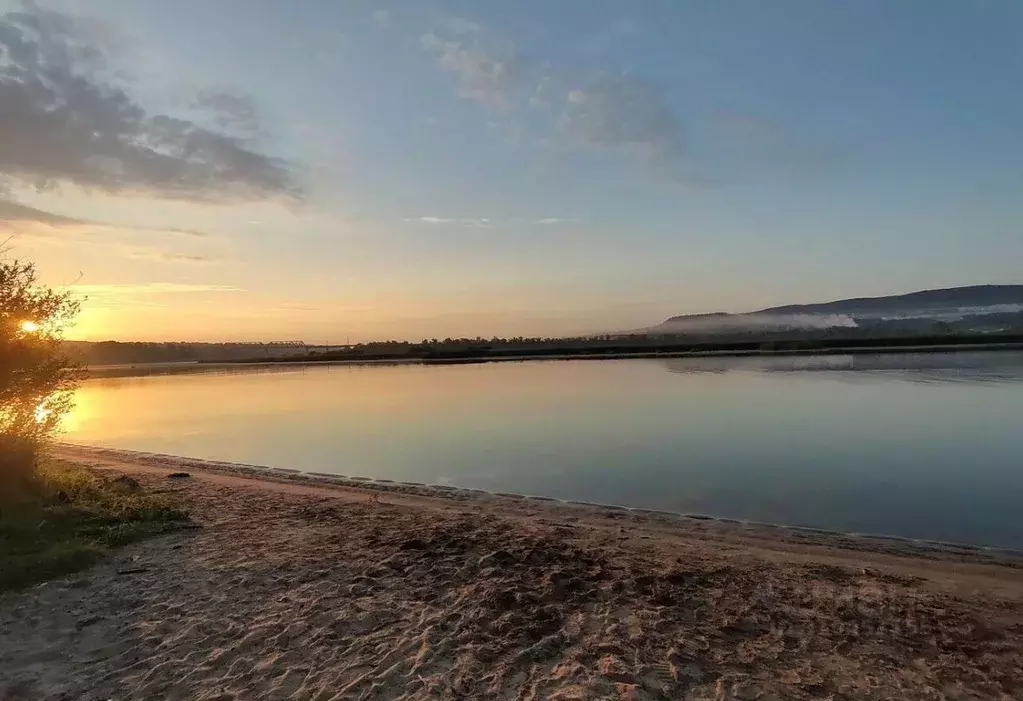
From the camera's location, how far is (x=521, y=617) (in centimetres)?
562

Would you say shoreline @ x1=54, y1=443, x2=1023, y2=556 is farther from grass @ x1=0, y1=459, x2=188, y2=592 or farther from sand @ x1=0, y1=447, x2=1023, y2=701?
grass @ x1=0, y1=459, x2=188, y2=592

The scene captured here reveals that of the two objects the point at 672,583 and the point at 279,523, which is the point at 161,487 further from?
the point at 672,583

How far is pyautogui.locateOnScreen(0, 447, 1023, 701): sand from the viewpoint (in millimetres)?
4504

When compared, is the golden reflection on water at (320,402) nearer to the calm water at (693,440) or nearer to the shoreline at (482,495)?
the calm water at (693,440)

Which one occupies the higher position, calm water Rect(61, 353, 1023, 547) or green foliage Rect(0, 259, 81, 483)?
green foliage Rect(0, 259, 81, 483)

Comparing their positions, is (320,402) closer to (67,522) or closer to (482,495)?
(482,495)

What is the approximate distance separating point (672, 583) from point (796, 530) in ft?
10.1

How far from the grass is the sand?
34 cm

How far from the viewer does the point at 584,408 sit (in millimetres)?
22297

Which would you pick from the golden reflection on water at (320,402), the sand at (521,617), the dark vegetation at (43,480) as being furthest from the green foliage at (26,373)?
the golden reflection on water at (320,402)

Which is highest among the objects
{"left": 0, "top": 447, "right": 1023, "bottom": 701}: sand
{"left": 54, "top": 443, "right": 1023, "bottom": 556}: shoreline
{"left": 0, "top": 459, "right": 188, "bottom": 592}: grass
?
{"left": 0, "top": 459, "right": 188, "bottom": 592}: grass

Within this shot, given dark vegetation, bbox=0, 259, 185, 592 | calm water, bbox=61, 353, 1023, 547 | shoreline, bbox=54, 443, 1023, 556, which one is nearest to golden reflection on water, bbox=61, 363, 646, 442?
calm water, bbox=61, 353, 1023, 547

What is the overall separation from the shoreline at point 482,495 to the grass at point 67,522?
329 cm

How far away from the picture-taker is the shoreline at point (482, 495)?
25.9 ft
